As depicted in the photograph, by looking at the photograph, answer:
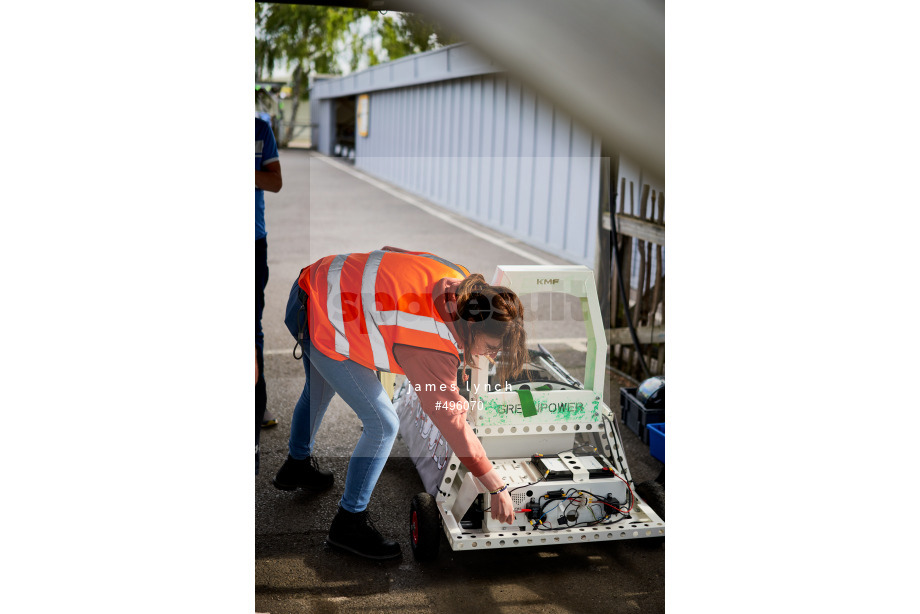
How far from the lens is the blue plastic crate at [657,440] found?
348cm

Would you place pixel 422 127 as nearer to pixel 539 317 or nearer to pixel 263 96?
pixel 263 96

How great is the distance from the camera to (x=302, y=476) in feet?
9.12

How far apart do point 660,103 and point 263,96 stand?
4.64 feet

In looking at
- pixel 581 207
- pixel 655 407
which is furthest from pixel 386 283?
pixel 655 407

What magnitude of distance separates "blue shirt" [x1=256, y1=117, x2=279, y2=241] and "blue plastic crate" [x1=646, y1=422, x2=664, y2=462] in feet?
6.25

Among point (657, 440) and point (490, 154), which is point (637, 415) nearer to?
point (657, 440)

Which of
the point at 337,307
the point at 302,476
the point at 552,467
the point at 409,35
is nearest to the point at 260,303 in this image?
the point at 337,307

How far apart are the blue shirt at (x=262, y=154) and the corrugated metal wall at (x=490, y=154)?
179 mm

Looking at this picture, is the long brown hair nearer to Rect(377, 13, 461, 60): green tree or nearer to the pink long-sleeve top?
the pink long-sleeve top

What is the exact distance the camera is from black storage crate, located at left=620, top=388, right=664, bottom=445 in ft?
A: 12.3

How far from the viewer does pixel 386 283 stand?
2586 millimetres

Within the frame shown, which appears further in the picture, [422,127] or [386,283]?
[422,127]

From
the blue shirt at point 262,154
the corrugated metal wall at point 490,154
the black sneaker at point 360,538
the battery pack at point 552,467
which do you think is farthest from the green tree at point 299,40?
the battery pack at point 552,467

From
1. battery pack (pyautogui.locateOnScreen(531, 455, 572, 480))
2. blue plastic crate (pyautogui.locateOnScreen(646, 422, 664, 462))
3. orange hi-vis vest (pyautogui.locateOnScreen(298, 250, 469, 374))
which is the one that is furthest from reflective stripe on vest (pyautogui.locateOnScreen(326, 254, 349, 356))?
blue plastic crate (pyautogui.locateOnScreen(646, 422, 664, 462))
